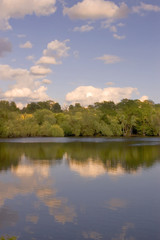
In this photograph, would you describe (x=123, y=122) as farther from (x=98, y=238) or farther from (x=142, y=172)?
(x=98, y=238)

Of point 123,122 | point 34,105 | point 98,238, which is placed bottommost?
point 98,238

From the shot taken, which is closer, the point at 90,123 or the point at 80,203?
the point at 80,203

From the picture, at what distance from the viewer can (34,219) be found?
1034 centimetres

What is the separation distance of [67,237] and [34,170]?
475 inches

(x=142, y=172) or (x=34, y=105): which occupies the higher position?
(x=34, y=105)

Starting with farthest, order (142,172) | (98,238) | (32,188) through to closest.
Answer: (142,172), (32,188), (98,238)

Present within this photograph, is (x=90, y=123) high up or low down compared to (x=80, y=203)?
up

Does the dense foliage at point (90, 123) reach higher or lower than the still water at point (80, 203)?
higher

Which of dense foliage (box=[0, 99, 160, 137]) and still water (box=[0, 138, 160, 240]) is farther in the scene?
Result: dense foliage (box=[0, 99, 160, 137])

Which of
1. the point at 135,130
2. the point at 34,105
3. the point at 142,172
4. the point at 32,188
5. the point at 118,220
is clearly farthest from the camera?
the point at 34,105

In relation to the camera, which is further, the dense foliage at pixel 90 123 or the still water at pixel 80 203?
the dense foliage at pixel 90 123

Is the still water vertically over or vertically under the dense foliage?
under

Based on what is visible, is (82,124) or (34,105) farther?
(34,105)

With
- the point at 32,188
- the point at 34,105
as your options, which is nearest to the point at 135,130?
the point at 34,105
